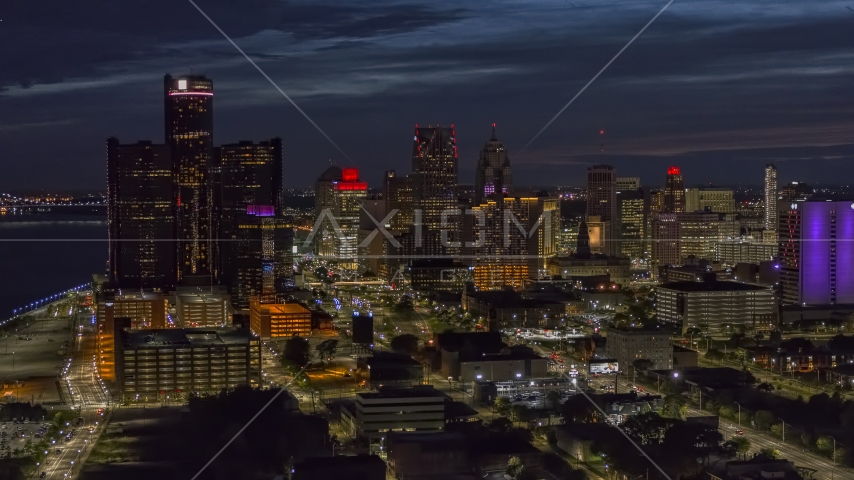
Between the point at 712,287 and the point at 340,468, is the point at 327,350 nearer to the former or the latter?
the point at 340,468

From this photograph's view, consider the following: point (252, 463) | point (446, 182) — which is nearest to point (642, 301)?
point (446, 182)

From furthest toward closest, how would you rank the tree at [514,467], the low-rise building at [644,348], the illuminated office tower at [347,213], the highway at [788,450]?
1. the illuminated office tower at [347,213]
2. the low-rise building at [644,348]
3. the highway at [788,450]
4. the tree at [514,467]

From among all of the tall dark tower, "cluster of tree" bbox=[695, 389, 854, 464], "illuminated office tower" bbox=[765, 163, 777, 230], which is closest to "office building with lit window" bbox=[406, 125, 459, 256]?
the tall dark tower

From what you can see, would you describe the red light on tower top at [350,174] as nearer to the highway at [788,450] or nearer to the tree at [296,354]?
the tree at [296,354]

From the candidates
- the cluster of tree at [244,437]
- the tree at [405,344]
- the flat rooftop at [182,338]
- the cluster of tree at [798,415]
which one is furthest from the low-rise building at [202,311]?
the cluster of tree at [798,415]

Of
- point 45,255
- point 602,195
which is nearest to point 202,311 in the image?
point 602,195

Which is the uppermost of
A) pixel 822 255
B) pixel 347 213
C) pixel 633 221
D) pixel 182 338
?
pixel 347 213
